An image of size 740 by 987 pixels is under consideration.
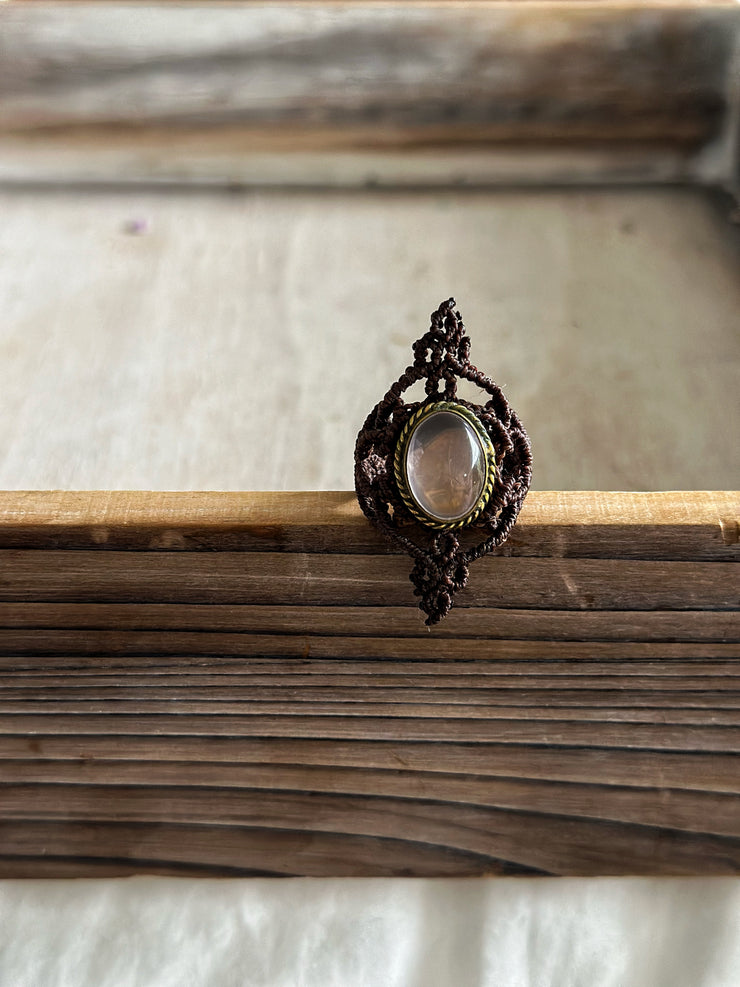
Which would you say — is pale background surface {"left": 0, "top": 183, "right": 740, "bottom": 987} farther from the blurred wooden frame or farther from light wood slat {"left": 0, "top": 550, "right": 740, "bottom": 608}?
light wood slat {"left": 0, "top": 550, "right": 740, "bottom": 608}

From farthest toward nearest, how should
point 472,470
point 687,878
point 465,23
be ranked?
point 465,23, point 687,878, point 472,470

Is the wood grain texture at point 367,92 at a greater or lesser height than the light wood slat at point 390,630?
greater

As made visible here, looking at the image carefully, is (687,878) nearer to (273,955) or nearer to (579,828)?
(579,828)

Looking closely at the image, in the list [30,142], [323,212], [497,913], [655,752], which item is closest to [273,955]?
[497,913]

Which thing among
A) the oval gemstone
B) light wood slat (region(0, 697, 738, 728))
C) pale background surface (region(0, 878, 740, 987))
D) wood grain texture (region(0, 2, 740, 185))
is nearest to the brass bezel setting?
the oval gemstone

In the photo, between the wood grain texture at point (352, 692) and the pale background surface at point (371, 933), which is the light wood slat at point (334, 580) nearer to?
the wood grain texture at point (352, 692)

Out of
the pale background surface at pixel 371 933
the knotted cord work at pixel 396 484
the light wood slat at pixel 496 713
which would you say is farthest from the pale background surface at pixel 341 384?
the knotted cord work at pixel 396 484

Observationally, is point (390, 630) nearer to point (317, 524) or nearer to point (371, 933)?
point (317, 524)
